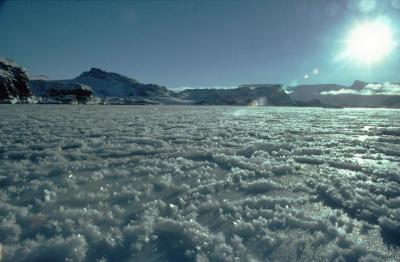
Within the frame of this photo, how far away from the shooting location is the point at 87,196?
5031 millimetres

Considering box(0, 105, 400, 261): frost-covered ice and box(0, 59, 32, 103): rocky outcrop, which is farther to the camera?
box(0, 59, 32, 103): rocky outcrop

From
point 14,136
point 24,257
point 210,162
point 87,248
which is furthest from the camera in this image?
point 14,136

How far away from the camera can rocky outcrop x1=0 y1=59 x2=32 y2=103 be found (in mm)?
112250

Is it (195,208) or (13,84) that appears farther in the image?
(13,84)

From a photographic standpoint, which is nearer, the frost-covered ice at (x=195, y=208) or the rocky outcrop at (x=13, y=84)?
the frost-covered ice at (x=195, y=208)

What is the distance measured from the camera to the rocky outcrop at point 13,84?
112250 mm

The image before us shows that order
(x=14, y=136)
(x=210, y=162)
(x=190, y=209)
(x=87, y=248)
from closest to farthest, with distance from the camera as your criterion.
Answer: (x=87, y=248), (x=190, y=209), (x=210, y=162), (x=14, y=136)

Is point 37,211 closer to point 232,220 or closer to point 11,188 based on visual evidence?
point 11,188

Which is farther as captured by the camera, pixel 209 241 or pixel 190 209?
pixel 190 209

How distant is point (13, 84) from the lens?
121 meters

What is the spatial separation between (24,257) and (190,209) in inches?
89.7

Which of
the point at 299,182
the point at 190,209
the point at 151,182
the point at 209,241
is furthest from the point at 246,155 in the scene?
the point at 209,241

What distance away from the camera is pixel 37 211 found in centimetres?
443

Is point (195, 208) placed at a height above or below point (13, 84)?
below
